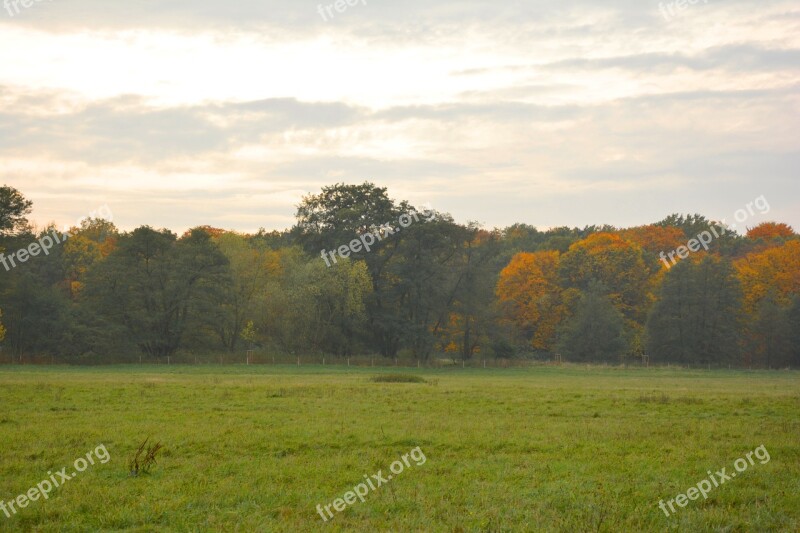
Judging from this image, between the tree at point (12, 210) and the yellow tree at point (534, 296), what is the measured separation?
191 ft

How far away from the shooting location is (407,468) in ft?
54.0

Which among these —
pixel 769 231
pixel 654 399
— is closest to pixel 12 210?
pixel 654 399

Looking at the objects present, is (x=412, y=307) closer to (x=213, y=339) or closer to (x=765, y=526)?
(x=213, y=339)

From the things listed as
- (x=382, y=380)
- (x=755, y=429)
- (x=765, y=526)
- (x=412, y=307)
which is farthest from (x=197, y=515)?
(x=412, y=307)

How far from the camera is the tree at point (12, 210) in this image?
7069 centimetres
